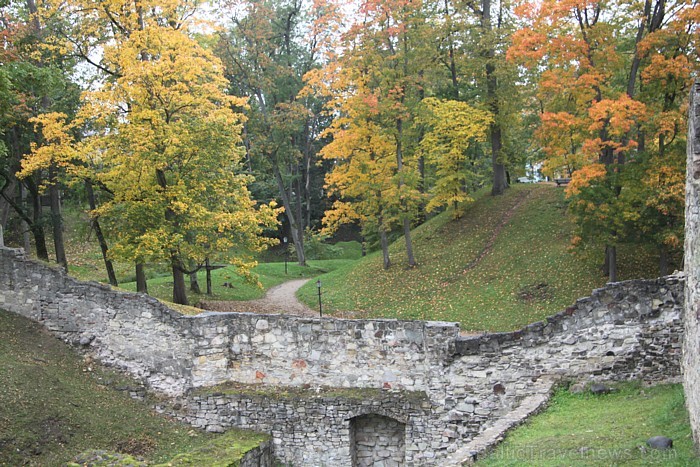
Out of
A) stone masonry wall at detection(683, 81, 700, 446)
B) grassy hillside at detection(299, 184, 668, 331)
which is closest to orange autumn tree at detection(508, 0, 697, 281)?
grassy hillside at detection(299, 184, 668, 331)

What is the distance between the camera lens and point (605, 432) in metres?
8.66

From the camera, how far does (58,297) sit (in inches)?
559

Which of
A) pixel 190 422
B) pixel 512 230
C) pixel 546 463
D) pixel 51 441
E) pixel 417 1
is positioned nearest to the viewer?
pixel 546 463

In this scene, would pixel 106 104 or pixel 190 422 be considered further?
pixel 106 104

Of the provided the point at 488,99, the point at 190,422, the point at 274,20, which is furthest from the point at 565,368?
the point at 274,20

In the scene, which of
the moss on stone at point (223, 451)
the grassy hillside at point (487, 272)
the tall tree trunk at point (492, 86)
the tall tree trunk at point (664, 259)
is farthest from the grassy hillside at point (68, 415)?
the tall tree trunk at point (492, 86)

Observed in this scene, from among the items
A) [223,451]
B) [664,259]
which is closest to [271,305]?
[223,451]

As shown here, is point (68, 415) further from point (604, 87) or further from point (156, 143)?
point (604, 87)

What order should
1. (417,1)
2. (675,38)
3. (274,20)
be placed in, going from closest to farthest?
(675,38) → (417,1) → (274,20)

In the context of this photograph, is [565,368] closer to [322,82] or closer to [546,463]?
[546,463]

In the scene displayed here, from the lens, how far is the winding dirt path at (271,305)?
75.6ft

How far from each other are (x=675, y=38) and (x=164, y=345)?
639 inches

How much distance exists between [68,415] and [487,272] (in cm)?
1631

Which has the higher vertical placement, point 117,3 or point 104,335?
point 117,3
